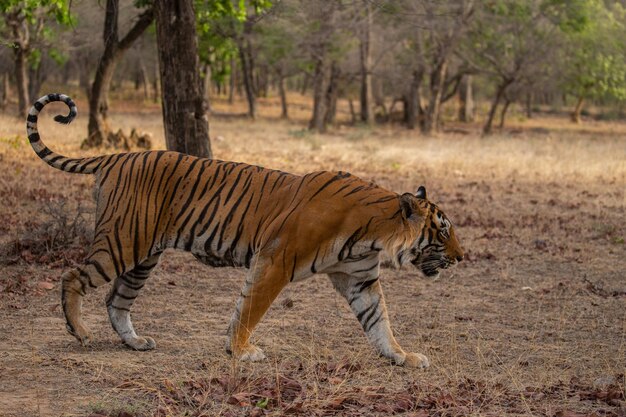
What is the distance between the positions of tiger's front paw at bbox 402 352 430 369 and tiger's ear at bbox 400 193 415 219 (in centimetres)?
96

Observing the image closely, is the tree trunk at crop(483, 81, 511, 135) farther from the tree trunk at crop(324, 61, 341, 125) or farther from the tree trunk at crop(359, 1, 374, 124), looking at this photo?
the tree trunk at crop(324, 61, 341, 125)

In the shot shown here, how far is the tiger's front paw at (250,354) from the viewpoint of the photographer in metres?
5.89

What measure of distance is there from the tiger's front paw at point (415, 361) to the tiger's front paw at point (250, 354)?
98 cm

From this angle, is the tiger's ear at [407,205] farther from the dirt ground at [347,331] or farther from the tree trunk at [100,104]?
the tree trunk at [100,104]

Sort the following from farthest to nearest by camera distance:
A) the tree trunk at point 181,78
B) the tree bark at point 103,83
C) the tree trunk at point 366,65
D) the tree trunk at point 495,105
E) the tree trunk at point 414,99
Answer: the tree trunk at point 414,99
the tree trunk at point 495,105
the tree trunk at point 366,65
the tree bark at point 103,83
the tree trunk at point 181,78

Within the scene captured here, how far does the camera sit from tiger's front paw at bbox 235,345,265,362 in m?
5.89

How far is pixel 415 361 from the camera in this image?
6.07 m

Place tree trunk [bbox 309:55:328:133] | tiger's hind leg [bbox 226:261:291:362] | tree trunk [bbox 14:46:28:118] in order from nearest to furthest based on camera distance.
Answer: tiger's hind leg [bbox 226:261:291:362]
tree trunk [bbox 14:46:28:118]
tree trunk [bbox 309:55:328:133]

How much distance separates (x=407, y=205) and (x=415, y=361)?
1.07 m

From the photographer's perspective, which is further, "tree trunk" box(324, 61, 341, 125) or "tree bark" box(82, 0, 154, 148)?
"tree trunk" box(324, 61, 341, 125)

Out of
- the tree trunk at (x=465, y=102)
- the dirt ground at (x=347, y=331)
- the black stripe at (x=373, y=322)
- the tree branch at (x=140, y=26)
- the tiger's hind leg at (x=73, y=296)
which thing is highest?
the tree branch at (x=140, y=26)

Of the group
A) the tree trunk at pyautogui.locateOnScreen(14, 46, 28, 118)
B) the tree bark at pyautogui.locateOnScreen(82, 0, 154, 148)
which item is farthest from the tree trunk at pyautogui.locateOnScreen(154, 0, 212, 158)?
the tree trunk at pyautogui.locateOnScreen(14, 46, 28, 118)

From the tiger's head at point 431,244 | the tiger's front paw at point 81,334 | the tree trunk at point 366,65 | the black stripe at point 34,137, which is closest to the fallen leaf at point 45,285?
the tiger's front paw at point 81,334

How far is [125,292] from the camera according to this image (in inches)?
256
